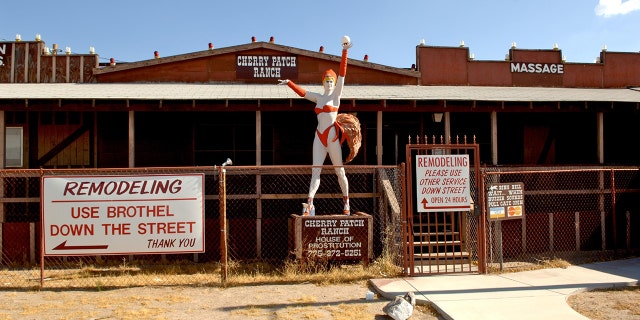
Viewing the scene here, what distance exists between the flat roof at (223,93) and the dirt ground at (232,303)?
13.8 ft

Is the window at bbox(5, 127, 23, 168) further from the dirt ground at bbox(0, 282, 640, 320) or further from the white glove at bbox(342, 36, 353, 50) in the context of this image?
the white glove at bbox(342, 36, 353, 50)

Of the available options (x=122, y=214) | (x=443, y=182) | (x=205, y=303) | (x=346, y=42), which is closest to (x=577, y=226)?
(x=443, y=182)

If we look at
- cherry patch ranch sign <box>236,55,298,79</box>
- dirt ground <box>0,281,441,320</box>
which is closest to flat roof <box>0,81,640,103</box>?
cherry patch ranch sign <box>236,55,298,79</box>

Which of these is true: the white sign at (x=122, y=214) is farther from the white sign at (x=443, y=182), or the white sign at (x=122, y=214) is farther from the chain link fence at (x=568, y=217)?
the chain link fence at (x=568, y=217)

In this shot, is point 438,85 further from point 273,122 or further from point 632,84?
point 632,84

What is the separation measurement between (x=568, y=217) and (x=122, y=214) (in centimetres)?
899

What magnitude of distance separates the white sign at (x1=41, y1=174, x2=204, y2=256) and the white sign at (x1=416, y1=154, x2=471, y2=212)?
3.61 metres

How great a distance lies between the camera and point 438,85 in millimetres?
14133

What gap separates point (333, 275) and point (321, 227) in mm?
981

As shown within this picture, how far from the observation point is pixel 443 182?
26.9 feet

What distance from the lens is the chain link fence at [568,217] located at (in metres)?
10.5

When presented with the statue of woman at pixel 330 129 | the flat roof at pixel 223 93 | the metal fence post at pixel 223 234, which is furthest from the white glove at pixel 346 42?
the metal fence post at pixel 223 234

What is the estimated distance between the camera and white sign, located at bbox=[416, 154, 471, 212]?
8133 mm

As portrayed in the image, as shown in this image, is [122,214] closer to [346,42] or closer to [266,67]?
[346,42]
